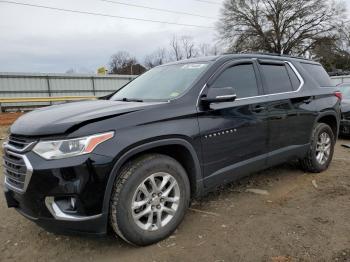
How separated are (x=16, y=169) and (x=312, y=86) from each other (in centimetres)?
415

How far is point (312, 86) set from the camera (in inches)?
204

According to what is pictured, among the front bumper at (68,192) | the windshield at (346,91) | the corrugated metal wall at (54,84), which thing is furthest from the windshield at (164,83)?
the corrugated metal wall at (54,84)

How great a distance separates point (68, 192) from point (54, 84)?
21.7 meters

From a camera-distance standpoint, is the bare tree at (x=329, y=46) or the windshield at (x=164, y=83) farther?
the bare tree at (x=329, y=46)

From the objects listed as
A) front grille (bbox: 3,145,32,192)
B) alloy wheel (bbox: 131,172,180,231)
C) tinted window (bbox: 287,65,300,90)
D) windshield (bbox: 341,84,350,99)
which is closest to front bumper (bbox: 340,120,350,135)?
windshield (bbox: 341,84,350,99)

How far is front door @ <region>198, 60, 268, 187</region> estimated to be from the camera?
11.9 ft

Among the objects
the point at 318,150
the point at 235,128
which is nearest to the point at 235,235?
the point at 235,128

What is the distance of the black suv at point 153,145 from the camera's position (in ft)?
9.29

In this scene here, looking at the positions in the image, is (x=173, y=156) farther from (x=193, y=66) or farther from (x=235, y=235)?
(x=193, y=66)

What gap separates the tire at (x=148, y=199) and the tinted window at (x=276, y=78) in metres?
1.83

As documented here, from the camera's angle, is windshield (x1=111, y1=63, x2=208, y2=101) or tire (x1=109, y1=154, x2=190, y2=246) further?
windshield (x1=111, y1=63, x2=208, y2=101)

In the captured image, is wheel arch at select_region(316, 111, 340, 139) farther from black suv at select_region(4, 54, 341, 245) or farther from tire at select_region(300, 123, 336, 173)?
black suv at select_region(4, 54, 341, 245)

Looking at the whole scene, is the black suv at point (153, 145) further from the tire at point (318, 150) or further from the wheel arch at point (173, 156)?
the tire at point (318, 150)

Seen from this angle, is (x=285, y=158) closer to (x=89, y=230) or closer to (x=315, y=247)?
(x=315, y=247)
